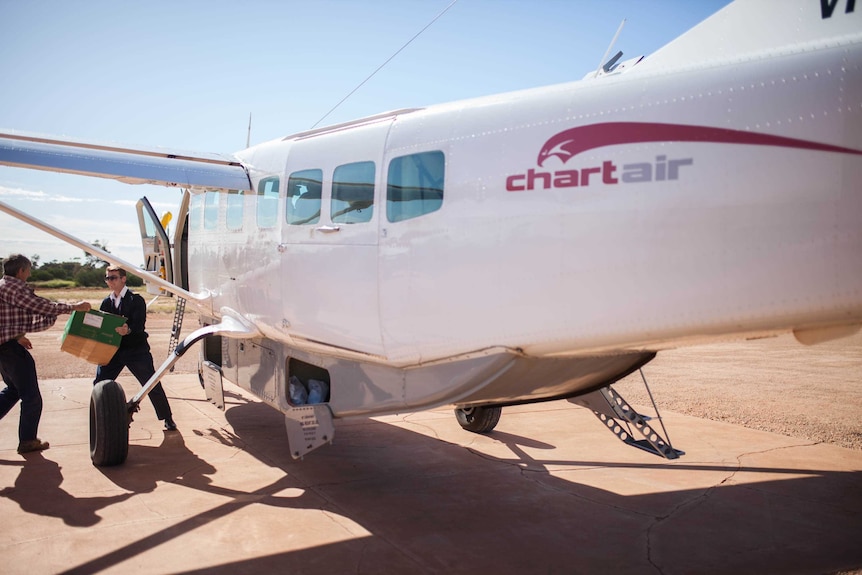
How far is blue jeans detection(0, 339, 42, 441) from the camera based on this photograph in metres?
7.21

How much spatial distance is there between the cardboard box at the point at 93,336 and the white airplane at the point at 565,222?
1.31 meters

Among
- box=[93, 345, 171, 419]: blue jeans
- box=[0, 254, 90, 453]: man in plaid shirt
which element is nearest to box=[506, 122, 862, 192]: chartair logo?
box=[0, 254, 90, 453]: man in plaid shirt

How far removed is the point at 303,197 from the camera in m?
5.95

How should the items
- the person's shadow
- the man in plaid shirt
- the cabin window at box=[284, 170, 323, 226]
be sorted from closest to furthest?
1. the person's shadow
2. the cabin window at box=[284, 170, 323, 226]
3. the man in plaid shirt

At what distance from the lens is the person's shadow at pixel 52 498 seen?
564 cm

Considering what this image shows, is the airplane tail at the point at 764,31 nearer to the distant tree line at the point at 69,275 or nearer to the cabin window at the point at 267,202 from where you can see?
the cabin window at the point at 267,202

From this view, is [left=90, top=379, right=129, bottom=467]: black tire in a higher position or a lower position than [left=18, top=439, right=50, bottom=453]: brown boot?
higher

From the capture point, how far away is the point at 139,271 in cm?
721

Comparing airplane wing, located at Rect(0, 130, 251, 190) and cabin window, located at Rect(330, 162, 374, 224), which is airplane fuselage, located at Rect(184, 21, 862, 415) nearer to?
cabin window, located at Rect(330, 162, 374, 224)

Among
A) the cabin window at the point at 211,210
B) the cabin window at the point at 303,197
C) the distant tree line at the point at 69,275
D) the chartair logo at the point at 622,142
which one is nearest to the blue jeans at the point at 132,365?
the cabin window at the point at 211,210

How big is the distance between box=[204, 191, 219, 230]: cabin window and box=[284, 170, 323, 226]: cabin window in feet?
5.75

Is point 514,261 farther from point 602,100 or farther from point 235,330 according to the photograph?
point 235,330

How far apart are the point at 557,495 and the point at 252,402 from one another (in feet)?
20.7

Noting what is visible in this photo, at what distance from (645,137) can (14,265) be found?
6.97m
